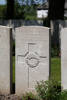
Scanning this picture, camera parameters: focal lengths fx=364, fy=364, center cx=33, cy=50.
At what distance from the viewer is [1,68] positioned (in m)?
7.88

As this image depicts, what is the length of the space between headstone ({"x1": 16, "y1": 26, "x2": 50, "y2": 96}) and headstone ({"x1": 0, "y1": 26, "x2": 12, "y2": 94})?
0.21m

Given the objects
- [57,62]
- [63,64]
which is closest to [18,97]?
[63,64]

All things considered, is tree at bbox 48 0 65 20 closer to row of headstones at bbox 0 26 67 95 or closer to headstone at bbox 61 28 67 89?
row of headstones at bbox 0 26 67 95

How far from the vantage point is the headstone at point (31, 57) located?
7.32m

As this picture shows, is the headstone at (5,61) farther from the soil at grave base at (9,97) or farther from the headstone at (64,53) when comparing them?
the headstone at (64,53)

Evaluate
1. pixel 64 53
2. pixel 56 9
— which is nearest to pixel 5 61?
pixel 64 53

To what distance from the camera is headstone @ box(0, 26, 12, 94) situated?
771cm

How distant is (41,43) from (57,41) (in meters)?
10.6

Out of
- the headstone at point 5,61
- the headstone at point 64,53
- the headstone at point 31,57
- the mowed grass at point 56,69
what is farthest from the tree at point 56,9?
the headstone at point 64,53

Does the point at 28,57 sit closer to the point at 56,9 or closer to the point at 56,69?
the point at 56,69

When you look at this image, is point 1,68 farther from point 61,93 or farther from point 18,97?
point 61,93

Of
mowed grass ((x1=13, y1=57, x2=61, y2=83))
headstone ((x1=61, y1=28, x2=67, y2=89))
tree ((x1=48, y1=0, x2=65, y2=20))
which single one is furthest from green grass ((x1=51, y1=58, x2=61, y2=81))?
tree ((x1=48, y1=0, x2=65, y2=20))

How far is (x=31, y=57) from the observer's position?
7480mm

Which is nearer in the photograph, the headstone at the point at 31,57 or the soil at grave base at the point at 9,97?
the headstone at the point at 31,57
